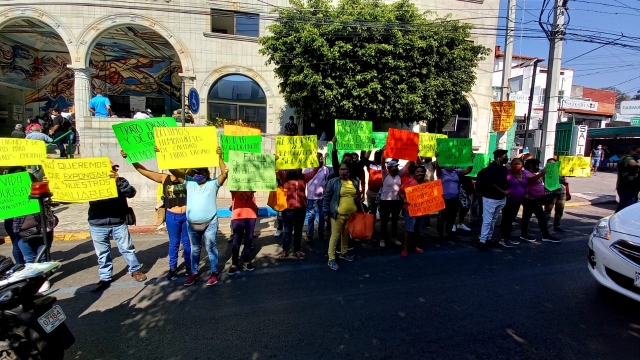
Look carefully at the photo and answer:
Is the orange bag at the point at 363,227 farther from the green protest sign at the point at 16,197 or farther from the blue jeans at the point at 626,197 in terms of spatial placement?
the blue jeans at the point at 626,197

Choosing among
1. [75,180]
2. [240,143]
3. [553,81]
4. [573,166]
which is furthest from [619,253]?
[553,81]

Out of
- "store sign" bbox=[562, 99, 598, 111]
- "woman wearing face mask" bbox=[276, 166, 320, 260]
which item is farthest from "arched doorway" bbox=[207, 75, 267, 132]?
Result: "store sign" bbox=[562, 99, 598, 111]

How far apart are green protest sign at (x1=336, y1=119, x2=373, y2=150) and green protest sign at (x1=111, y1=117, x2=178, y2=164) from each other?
302 cm

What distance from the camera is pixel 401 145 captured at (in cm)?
596

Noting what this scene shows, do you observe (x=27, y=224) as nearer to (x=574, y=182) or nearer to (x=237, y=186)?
(x=237, y=186)

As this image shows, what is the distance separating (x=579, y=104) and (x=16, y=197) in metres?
37.5

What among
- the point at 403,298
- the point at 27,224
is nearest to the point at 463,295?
the point at 403,298

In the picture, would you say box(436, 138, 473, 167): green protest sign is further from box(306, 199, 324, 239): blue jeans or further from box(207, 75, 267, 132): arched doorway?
box(207, 75, 267, 132): arched doorway

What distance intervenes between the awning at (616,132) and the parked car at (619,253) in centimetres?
2377

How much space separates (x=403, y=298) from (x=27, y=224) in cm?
482

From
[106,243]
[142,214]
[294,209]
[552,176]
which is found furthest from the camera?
[142,214]

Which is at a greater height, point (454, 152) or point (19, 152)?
point (454, 152)

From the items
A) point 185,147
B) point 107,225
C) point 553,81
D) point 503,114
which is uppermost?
point 553,81

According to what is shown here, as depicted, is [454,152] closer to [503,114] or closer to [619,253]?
[619,253]
